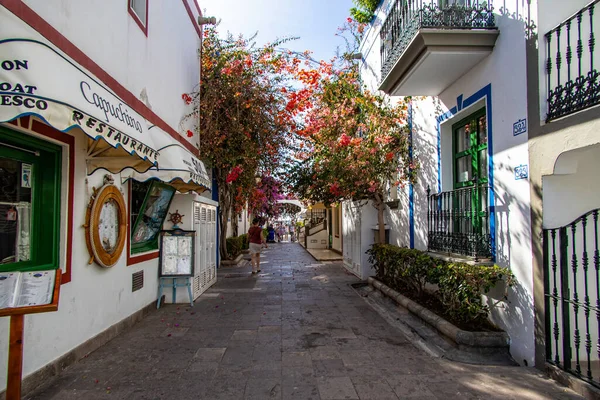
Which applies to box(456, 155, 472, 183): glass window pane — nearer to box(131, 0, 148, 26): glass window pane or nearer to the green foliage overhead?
box(131, 0, 148, 26): glass window pane

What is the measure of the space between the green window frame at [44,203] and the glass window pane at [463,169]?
5898 mm

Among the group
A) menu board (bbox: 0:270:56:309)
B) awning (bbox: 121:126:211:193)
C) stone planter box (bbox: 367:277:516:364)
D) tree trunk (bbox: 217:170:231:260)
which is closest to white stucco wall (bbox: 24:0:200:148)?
awning (bbox: 121:126:211:193)

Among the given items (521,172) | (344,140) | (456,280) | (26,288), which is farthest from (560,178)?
(26,288)

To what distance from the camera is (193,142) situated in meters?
9.66

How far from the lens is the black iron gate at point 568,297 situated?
3883 millimetres

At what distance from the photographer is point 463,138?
6578mm

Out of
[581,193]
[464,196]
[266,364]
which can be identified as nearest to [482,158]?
[464,196]

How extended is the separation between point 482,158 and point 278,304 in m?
4.64

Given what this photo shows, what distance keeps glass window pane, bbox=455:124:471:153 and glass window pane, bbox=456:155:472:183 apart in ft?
0.57

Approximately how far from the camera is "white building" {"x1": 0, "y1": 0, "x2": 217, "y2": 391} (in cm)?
332

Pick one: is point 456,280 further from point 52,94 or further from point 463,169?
→ point 52,94

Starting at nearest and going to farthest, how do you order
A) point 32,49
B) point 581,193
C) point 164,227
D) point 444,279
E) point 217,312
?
point 32,49 → point 581,193 → point 444,279 → point 217,312 → point 164,227

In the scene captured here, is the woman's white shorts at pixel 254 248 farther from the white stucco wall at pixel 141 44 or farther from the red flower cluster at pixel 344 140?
the red flower cluster at pixel 344 140

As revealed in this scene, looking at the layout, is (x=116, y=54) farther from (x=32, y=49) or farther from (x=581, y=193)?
(x=581, y=193)
